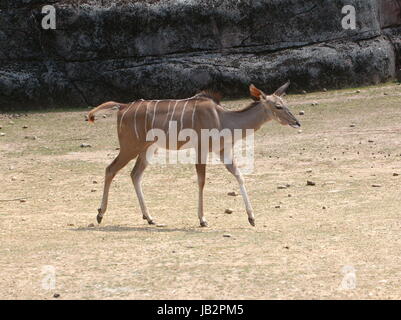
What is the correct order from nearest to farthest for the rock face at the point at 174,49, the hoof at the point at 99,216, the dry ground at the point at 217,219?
the dry ground at the point at 217,219, the hoof at the point at 99,216, the rock face at the point at 174,49

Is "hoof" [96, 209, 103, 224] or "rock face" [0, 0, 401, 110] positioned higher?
"rock face" [0, 0, 401, 110]

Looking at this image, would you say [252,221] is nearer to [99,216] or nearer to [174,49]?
[99,216]

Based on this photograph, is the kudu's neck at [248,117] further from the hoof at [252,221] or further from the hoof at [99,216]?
the hoof at [99,216]

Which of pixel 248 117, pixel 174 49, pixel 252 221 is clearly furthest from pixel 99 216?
pixel 174 49

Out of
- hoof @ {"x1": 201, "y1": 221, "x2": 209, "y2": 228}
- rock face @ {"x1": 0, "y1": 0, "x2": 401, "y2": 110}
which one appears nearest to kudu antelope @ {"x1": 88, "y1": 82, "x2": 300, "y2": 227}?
hoof @ {"x1": 201, "y1": 221, "x2": 209, "y2": 228}

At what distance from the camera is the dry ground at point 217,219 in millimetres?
6352

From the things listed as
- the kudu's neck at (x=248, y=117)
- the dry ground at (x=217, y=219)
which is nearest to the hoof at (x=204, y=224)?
the dry ground at (x=217, y=219)

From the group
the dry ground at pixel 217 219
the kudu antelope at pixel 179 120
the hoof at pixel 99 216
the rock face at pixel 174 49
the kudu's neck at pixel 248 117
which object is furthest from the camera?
the rock face at pixel 174 49

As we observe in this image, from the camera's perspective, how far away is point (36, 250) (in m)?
7.48

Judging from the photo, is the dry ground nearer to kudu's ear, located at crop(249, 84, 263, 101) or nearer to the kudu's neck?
the kudu's neck

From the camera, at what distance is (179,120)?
8930 millimetres

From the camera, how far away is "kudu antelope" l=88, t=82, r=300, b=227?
29.3 ft

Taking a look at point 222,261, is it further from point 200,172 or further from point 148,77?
point 148,77

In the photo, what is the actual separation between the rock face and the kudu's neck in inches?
295
